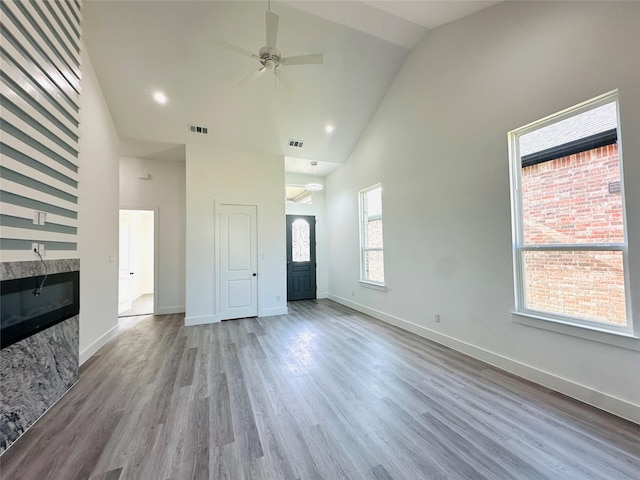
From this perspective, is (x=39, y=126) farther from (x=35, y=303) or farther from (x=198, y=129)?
(x=198, y=129)

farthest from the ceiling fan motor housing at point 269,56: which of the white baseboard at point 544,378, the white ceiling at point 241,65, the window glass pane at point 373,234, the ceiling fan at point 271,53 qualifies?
the white baseboard at point 544,378

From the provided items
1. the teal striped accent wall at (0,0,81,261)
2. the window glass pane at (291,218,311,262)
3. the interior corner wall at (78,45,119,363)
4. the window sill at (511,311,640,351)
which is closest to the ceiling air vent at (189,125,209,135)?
the interior corner wall at (78,45,119,363)

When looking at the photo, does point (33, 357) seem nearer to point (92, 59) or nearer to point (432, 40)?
point (92, 59)

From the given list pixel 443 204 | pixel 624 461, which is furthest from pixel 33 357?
pixel 443 204

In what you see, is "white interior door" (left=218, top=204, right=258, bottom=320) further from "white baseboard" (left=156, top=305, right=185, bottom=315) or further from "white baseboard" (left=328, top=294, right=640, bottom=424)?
"white baseboard" (left=328, top=294, right=640, bottom=424)

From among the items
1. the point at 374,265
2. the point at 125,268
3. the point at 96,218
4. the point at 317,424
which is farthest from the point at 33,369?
the point at 125,268

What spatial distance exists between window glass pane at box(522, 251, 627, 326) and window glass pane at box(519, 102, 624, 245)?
15 centimetres

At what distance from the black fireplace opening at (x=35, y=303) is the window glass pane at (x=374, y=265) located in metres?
4.35

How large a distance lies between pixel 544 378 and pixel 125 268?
826 centimetres

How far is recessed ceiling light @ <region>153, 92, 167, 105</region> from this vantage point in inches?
154

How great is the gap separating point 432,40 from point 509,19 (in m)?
1.06

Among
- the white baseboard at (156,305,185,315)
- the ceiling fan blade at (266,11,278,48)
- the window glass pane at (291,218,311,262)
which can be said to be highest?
the ceiling fan blade at (266,11,278,48)

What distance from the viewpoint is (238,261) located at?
5.09 m

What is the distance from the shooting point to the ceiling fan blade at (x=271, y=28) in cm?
241
